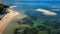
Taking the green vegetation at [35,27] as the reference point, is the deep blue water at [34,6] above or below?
above

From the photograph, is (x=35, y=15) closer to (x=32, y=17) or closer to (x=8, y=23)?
(x=32, y=17)

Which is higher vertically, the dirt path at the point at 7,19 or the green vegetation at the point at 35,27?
the dirt path at the point at 7,19

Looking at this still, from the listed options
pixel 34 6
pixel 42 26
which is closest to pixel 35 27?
pixel 42 26

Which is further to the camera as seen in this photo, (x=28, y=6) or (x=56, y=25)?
(x=28, y=6)

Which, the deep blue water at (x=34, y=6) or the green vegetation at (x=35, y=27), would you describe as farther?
the deep blue water at (x=34, y=6)

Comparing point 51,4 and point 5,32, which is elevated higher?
point 51,4

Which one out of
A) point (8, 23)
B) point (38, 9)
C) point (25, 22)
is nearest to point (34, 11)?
point (38, 9)

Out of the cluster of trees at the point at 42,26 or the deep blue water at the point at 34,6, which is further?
the deep blue water at the point at 34,6

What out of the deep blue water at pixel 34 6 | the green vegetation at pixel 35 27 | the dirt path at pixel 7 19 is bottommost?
the green vegetation at pixel 35 27

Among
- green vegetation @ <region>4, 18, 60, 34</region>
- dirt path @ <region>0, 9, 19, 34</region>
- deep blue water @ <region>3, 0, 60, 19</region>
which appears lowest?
green vegetation @ <region>4, 18, 60, 34</region>

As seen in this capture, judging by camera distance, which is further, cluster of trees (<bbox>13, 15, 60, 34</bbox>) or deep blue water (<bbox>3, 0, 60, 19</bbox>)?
deep blue water (<bbox>3, 0, 60, 19</bbox>)

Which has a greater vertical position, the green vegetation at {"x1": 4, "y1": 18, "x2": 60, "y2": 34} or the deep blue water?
the deep blue water
